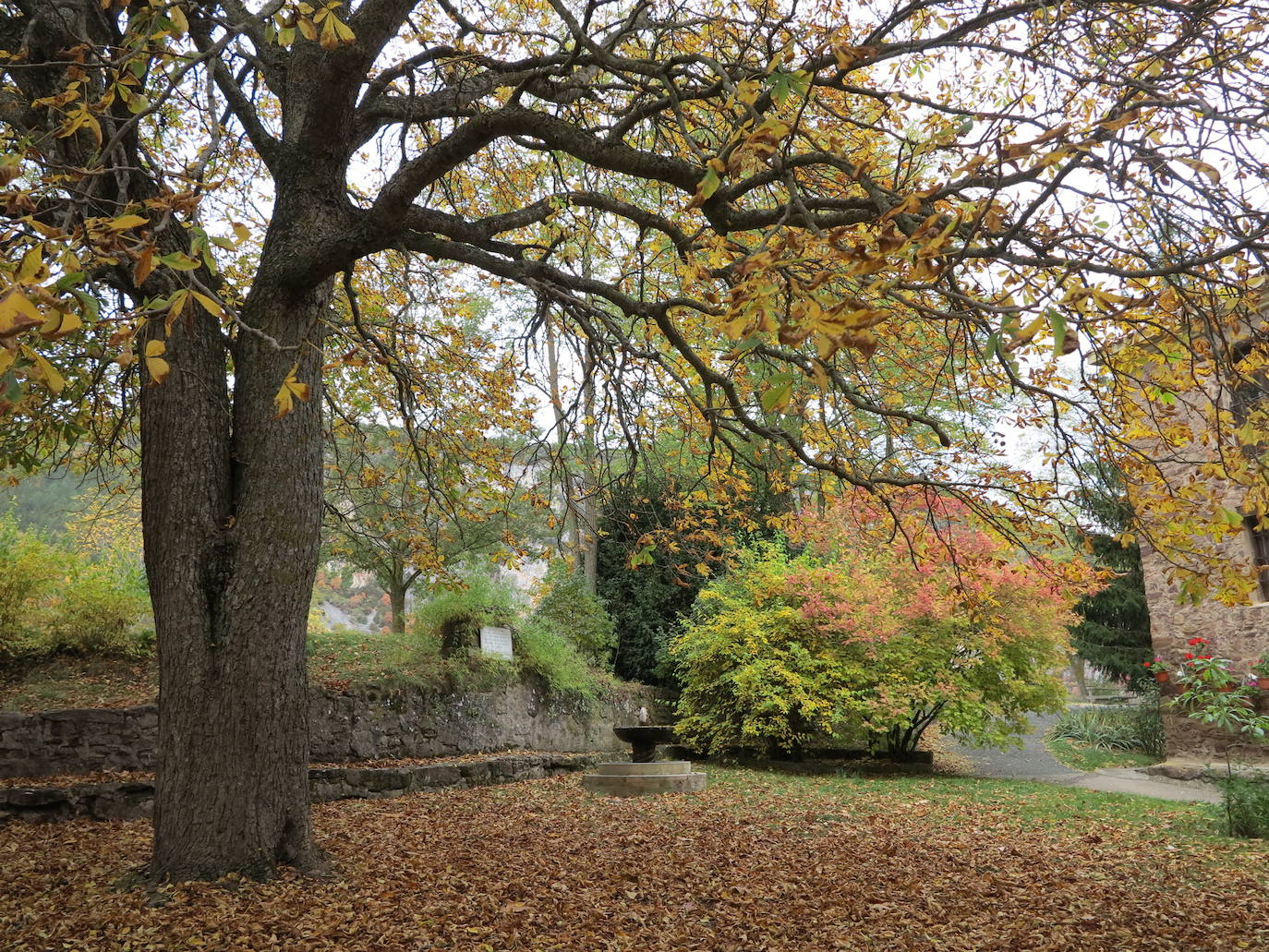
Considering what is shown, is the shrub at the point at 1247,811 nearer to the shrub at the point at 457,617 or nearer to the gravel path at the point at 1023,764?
the gravel path at the point at 1023,764

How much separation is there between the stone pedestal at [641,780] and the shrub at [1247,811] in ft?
15.7

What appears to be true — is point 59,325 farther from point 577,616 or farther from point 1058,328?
point 577,616

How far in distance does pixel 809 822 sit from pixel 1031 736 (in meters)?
12.4

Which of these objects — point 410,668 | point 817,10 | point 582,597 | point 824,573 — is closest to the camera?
point 817,10

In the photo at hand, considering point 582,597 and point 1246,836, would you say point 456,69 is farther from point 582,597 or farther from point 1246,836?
point 582,597

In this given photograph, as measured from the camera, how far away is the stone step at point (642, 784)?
887cm

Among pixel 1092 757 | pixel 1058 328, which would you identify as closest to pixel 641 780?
pixel 1058 328

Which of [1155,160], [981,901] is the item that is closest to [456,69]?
[1155,160]

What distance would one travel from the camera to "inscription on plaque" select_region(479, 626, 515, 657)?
11219 mm

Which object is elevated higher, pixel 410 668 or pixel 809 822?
pixel 410 668

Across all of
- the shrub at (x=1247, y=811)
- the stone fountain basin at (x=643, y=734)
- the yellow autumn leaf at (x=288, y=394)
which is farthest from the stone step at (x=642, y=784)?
the yellow autumn leaf at (x=288, y=394)

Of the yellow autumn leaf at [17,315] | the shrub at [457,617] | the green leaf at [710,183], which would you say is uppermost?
the green leaf at [710,183]

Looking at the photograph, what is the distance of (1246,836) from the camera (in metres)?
6.45

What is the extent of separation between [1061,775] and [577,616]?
25.7 ft
